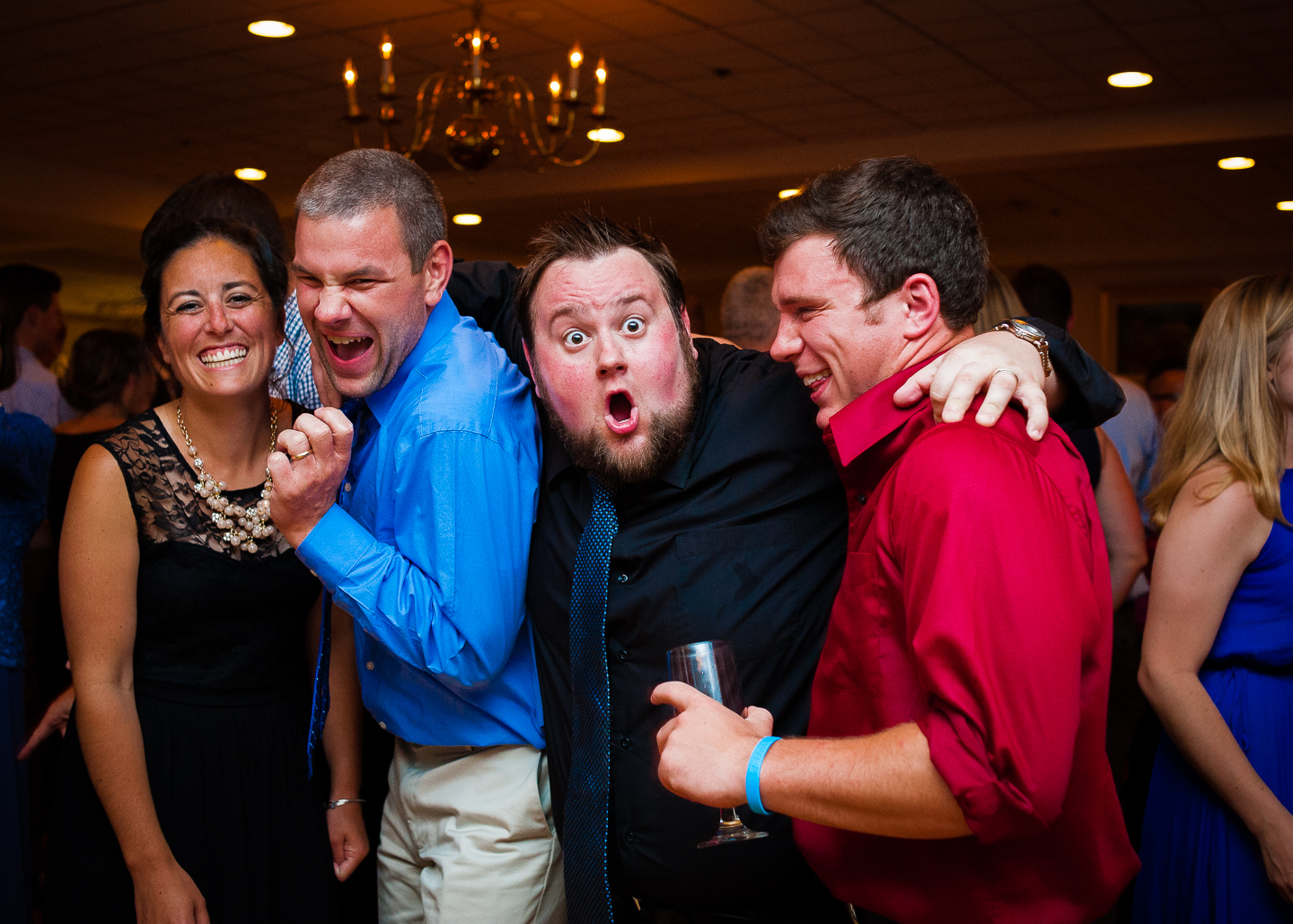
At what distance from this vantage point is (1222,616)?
2.05 m

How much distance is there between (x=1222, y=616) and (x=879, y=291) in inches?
43.4

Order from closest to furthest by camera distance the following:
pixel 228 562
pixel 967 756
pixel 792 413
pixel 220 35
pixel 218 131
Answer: pixel 967 756 → pixel 792 413 → pixel 228 562 → pixel 220 35 → pixel 218 131

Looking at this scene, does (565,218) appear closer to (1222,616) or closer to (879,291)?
(879,291)

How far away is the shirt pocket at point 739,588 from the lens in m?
1.58

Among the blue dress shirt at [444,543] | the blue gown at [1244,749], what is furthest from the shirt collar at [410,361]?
the blue gown at [1244,749]

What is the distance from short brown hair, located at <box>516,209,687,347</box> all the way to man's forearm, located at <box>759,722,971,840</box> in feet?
2.61

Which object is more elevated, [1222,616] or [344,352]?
[344,352]

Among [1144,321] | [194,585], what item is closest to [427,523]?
[194,585]

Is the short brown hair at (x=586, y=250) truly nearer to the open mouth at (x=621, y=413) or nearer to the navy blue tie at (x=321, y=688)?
the open mouth at (x=621, y=413)

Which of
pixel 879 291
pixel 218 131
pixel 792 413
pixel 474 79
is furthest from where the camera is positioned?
pixel 218 131

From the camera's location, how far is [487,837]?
1.75m

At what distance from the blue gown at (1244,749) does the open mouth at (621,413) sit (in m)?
1.29

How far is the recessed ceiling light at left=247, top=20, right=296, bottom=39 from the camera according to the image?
549 cm

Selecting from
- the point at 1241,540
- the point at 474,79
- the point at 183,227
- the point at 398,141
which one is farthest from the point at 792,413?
the point at 398,141
